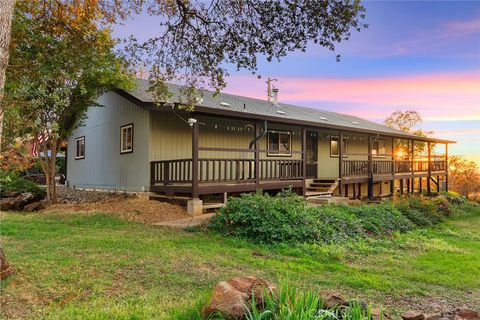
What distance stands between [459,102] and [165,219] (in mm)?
14162

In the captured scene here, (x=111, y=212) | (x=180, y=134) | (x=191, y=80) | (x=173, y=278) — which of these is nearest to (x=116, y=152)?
(x=180, y=134)

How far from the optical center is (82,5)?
9406 millimetres

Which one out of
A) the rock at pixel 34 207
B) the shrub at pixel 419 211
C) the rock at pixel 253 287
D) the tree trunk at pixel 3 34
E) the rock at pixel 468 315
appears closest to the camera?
the rock at pixel 468 315

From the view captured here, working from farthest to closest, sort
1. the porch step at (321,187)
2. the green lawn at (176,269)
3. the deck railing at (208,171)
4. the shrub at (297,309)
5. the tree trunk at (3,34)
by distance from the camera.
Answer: the porch step at (321,187) → the deck railing at (208,171) → the tree trunk at (3,34) → the green lawn at (176,269) → the shrub at (297,309)

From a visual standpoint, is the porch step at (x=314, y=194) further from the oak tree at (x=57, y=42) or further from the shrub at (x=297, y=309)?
the shrub at (x=297, y=309)

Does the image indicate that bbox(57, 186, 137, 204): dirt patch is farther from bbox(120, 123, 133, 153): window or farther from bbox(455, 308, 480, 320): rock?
bbox(455, 308, 480, 320): rock

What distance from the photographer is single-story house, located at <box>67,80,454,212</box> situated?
1128 cm

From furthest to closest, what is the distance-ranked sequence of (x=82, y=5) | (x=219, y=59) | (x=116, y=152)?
(x=116, y=152) < (x=82, y=5) < (x=219, y=59)

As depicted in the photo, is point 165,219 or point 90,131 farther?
point 90,131

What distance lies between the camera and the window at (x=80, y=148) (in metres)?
18.0

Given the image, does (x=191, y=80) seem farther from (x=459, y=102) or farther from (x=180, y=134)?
(x=459, y=102)

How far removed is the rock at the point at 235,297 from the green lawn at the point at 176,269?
1.15 ft

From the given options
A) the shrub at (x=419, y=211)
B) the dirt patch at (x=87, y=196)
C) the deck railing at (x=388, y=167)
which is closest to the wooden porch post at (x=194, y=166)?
the dirt patch at (x=87, y=196)

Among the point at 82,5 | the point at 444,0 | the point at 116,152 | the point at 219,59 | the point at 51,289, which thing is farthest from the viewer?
the point at 116,152
